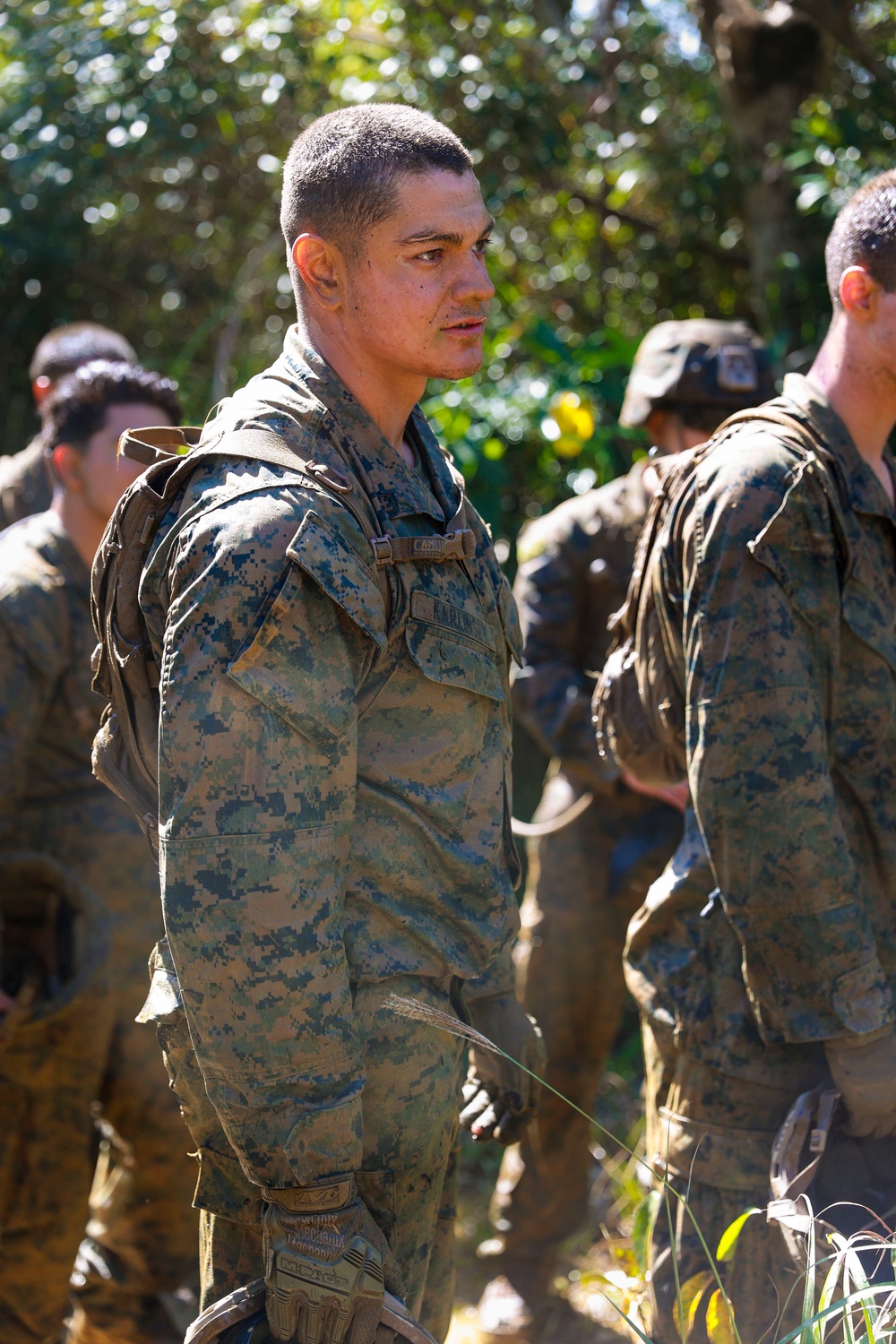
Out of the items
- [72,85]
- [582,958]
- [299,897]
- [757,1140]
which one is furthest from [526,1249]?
[72,85]

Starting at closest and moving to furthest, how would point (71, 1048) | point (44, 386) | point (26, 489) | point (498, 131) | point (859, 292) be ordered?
point (859, 292) < point (71, 1048) < point (26, 489) < point (44, 386) < point (498, 131)

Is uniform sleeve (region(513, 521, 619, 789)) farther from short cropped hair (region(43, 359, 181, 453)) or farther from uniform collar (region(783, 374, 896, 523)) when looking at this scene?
uniform collar (region(783, 374, 896, 523))

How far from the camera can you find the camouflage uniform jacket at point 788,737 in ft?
6.60

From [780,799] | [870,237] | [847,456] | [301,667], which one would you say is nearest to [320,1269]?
[301,667]

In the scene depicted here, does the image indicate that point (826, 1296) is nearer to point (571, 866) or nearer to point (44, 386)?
point (571, 866)

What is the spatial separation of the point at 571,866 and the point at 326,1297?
226cm

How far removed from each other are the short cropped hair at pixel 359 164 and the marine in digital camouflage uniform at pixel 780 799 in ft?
2.28

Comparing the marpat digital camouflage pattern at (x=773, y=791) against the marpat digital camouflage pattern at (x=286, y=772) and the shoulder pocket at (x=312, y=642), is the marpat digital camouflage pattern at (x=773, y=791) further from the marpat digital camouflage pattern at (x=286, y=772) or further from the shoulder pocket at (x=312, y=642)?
the shoulder pocket at (x=312, y=642)

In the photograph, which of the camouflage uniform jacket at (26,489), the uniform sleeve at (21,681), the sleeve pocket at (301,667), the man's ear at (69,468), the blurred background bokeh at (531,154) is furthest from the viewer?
the blurred background bokeh at (531,154)

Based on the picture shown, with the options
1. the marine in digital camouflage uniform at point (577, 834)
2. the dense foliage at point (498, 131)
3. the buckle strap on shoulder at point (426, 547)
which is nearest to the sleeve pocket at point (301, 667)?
the buckle strap on shoulder at point (426, 547)

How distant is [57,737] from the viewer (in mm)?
3096

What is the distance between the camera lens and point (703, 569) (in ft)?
6.89

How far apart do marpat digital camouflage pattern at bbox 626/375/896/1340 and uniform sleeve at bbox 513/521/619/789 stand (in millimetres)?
1336

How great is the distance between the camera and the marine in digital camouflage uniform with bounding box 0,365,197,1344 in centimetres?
293
